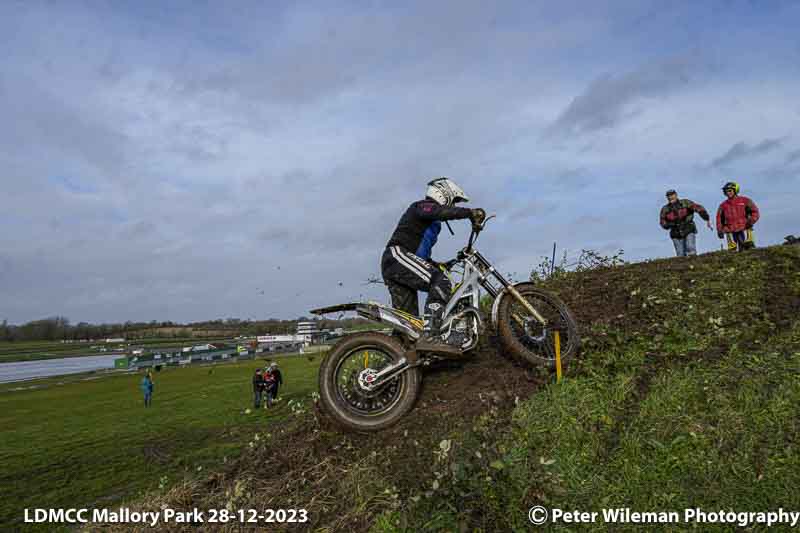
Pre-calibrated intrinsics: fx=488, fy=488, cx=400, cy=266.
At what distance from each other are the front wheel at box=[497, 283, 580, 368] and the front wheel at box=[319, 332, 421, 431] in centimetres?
132

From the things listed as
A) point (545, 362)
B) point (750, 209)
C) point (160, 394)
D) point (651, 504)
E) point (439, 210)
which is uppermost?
point (750, 209)

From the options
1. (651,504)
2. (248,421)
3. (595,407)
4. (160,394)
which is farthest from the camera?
(160,394)

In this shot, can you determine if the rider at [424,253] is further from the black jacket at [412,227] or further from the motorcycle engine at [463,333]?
the motorcycle engine at [463,333]

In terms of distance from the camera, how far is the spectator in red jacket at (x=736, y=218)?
13.1 metres

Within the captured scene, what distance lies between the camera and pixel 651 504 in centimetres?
418

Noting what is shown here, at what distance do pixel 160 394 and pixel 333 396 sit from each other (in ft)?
136

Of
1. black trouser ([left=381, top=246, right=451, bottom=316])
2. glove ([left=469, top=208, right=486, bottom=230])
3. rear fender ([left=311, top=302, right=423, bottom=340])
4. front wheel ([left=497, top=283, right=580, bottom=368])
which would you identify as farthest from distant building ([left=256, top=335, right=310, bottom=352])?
glove ([left=469, top=208, right=486, bottom=230])

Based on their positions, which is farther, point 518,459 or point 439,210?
point 439,210

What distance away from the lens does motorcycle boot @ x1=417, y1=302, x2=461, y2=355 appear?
6.15 metres

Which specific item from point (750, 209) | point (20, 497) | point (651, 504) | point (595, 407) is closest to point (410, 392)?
point (595, 407)

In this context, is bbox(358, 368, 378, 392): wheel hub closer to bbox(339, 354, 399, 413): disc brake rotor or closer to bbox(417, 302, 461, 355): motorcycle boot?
bbox(339, 354, 399, 413): disc brake rotor

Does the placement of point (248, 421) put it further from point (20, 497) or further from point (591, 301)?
point (591, 301)

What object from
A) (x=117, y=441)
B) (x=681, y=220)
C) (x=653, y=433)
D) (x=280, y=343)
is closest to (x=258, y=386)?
(x=117, y=441)

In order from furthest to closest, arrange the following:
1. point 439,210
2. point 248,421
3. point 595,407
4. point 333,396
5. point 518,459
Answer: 1. point 248,421
2. point 439,210
3. point 333,396
4. point 595,407
5. point 518,459
